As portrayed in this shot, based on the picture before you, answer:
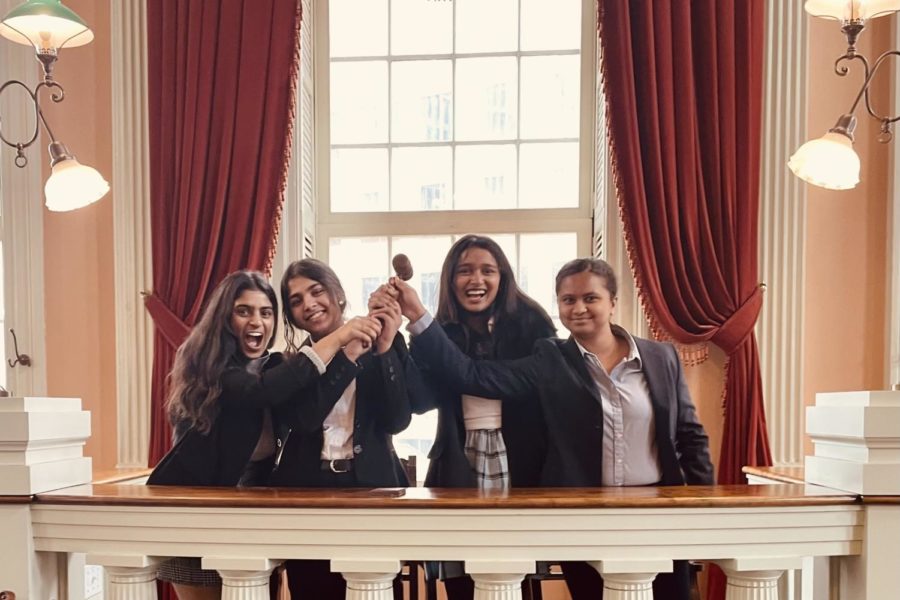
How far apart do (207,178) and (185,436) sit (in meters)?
1.74

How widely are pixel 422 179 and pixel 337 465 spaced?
6.51 feet

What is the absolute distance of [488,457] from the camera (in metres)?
1.87

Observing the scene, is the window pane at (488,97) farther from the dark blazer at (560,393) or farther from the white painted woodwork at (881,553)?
the white painted woodwork at (881,553)

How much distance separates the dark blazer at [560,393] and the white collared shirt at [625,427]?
0.02 metres

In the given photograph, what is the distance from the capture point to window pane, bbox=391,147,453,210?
345 cm

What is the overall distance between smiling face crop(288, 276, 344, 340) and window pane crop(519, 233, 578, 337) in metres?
1.67

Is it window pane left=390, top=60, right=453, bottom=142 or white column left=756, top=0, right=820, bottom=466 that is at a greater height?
window pane left=390, top=60, right=453, bottom=142

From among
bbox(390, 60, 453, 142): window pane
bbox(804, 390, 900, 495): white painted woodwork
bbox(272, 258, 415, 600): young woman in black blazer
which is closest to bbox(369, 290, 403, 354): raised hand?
bbox(272, 258, 415, 600): young woman in black blazer

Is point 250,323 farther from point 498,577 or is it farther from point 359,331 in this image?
point 498,577

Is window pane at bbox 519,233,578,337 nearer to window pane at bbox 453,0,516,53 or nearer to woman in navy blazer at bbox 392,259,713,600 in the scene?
→ window pane at bbox 453,0,516,53

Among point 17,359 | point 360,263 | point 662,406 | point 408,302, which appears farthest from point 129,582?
point 17,359

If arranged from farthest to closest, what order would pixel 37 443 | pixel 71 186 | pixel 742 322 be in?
pixel 742 322 → pixel 71 186 → pixel 37 443

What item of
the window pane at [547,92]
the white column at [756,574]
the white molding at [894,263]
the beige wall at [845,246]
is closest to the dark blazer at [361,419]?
the white column at [756,574]

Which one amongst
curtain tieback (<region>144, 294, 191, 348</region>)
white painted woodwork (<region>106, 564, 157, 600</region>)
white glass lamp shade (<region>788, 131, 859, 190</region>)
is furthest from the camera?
curtain tieback (<region>144, 294, 191, 348</region>)
